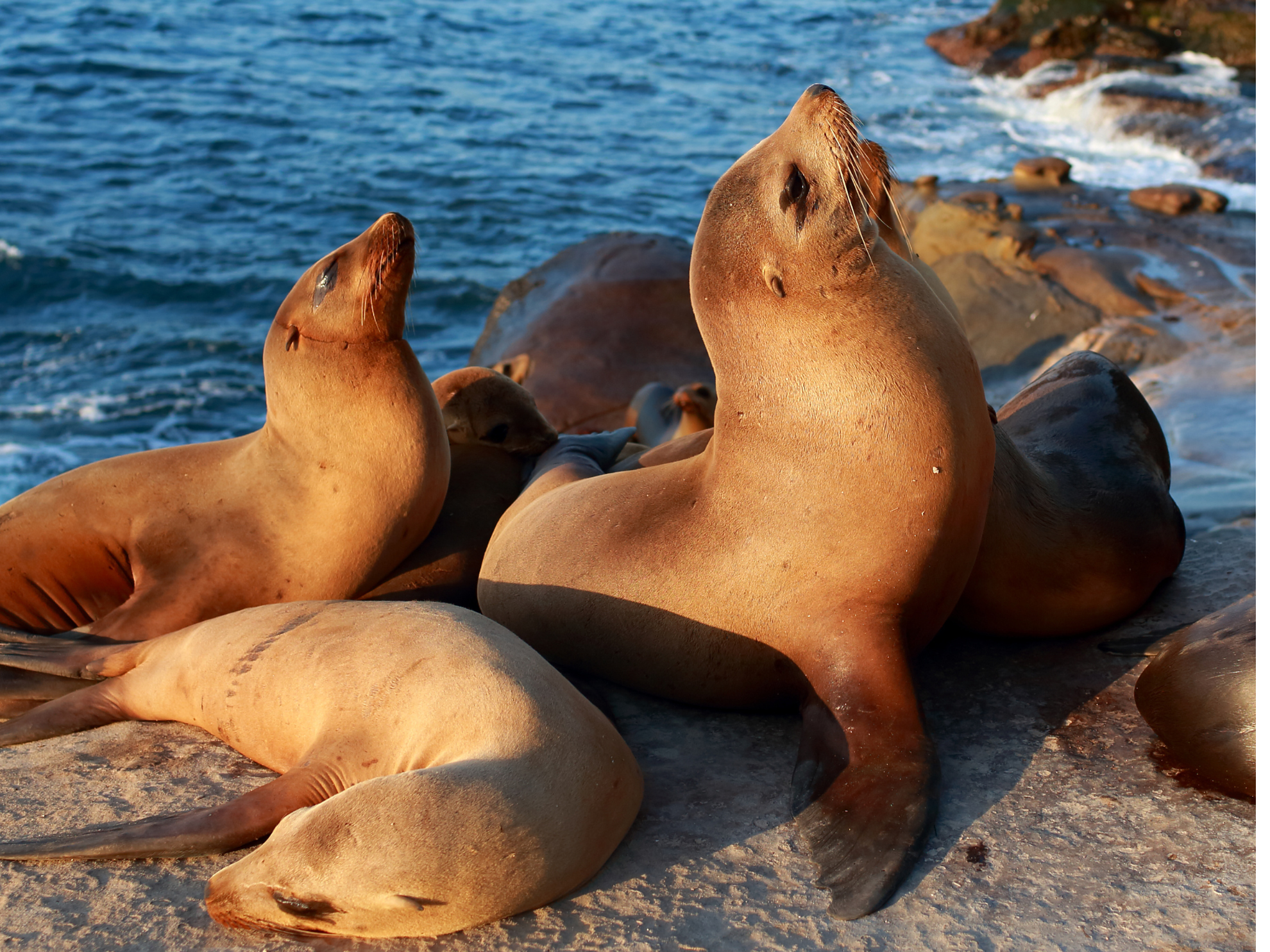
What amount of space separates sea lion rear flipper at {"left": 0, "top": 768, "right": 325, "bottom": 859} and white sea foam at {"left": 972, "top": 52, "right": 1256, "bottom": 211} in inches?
445

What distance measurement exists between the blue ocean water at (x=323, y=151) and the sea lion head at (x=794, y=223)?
327 centimetres

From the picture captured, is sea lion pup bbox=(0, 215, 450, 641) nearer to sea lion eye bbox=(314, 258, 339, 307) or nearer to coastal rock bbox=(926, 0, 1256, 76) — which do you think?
sea lion eye bbox=(314, 258, 339, 307)

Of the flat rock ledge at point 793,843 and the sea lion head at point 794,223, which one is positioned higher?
the sea lion head at point 794,223

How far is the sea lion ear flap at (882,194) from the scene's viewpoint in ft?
11.8

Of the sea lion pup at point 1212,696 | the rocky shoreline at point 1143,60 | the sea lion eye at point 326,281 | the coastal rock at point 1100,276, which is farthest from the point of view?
the rocky shoreline at point 1143,60

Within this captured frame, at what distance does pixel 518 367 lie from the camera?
769cm

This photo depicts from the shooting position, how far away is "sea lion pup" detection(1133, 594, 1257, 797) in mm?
3000

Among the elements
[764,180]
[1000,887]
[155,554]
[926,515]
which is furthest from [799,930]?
[155,554]

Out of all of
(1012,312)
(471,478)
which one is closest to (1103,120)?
(1012,312)

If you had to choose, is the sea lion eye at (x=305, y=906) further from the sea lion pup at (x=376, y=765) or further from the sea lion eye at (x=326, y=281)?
the sea lion eye at (x=326, y=281)

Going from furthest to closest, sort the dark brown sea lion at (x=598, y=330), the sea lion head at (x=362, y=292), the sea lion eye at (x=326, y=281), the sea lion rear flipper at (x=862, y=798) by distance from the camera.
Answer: the dark brown sea lion at (x=598, y=330) < the sea lion eye at (x=326, y=281) < the sea lion head at (x=362, y=292) < the sea lion rear flipper at (x=862, y=798)

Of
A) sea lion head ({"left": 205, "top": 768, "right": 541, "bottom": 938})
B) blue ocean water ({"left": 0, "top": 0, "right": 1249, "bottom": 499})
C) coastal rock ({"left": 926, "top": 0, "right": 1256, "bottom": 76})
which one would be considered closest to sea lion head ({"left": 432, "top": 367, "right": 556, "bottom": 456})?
blue ocean water ({"left": 0, "top": 0, "right": 1249, "bottom": 499})

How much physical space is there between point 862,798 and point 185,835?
1.54 m

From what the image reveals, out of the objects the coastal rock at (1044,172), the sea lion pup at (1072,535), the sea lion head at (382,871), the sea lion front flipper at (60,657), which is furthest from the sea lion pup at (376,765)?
the coastal rock at (1044,172)
